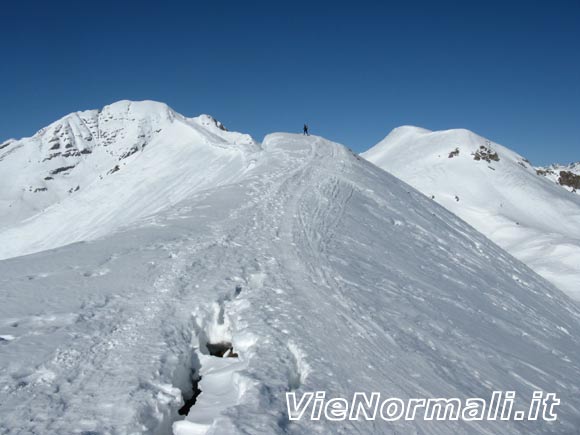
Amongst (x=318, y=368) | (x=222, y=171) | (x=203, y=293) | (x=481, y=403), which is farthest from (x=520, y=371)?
(x=222, y=171)

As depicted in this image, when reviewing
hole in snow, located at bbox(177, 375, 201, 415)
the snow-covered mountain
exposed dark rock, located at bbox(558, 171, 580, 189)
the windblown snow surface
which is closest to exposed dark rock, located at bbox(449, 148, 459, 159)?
the snow-covered mountain

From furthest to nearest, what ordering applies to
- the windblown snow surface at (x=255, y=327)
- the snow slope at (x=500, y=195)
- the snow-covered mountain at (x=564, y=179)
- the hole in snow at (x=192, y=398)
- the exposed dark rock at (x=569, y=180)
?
Answer: 1. the exposed dark rock at (x=569, y=180)
2. the snow-covered mountain at (x=564, y=179)
3. the snow slope at (x=500, y=195)
4. the hole in snow at (x=192, y=398)
5. the windblown snow surface at (x=255, y=327)

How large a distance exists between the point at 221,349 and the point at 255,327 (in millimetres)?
639

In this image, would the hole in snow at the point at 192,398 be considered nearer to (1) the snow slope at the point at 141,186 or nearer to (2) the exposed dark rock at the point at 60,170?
(1) the snow slope at the point at 141,186

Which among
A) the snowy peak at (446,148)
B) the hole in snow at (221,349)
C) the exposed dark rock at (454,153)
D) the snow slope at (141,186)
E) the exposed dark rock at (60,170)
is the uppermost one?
the snowy peak at (446,148)

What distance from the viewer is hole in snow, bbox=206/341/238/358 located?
21.8 ft

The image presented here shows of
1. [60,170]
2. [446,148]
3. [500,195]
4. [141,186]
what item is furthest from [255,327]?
[60,170]

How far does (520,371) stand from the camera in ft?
26.2

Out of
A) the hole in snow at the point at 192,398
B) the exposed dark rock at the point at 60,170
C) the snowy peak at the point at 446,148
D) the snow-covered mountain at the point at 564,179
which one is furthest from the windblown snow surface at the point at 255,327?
the exposed dark rock at the point at 60,170

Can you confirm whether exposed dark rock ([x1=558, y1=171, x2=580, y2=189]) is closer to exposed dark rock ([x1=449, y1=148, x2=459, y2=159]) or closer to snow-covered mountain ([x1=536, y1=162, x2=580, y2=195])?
snow-covered mountain ([x1=536, y1=162, x2=580, y2=195])

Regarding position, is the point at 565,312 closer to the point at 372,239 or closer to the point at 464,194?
the point at 372,239

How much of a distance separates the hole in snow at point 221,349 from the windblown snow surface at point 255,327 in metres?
0.14

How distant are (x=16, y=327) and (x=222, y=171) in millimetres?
26633

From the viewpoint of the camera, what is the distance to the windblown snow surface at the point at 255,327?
16.1 ft
